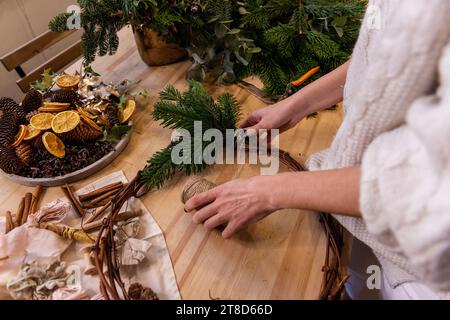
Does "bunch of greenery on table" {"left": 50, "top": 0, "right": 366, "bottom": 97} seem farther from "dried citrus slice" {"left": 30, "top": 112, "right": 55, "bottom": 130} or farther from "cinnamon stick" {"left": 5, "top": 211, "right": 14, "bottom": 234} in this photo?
"cinnamon stick" {"left": 5, "top": 211, "right": 14, "bottom": 234}

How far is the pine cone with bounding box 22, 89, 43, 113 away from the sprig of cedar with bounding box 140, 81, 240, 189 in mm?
335

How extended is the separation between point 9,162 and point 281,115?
616mm

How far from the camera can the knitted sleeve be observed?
1.04 ft

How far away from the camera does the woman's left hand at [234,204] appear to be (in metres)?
0.54

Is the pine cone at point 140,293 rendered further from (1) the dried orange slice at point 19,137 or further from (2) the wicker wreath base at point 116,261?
(1) the dried orange slice at point 19,137

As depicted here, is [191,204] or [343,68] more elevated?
[343,68]

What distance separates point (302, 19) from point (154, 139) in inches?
20.8

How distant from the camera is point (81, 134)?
764mm

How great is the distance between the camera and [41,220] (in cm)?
64

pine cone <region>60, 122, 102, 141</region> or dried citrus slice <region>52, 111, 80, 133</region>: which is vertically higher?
dried citrus slice <region>52, 111, 80, 133</region>

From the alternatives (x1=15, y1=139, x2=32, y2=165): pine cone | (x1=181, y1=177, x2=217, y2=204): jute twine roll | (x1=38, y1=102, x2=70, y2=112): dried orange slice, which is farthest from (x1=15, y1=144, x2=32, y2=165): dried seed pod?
(x1=181, y1=177, x2=217, y2=204): jute twine roll

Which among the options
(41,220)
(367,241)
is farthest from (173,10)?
(367,241)

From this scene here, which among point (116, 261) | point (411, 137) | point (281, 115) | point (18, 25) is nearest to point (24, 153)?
point (116, 261)
